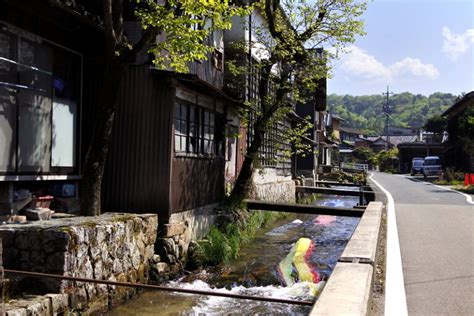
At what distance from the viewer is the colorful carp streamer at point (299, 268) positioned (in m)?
11.3

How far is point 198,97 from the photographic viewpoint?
1319 centimetres

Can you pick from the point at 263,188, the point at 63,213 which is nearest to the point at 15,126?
the point at 63,213

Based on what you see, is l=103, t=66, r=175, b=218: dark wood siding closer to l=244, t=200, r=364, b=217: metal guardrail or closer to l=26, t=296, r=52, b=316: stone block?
l=26, t=296, r=52, b=316: stone block

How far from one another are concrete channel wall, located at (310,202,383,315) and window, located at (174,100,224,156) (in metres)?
5.43

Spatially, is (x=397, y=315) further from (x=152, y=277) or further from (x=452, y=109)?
(x=452, y=109)

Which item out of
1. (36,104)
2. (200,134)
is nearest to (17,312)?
(36,104)

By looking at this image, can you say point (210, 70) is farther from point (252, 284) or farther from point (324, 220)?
point (324, 220)

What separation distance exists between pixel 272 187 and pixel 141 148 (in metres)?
12.5

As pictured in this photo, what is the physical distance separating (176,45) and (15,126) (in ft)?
11.7

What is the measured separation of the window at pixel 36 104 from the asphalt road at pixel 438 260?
7.60 m

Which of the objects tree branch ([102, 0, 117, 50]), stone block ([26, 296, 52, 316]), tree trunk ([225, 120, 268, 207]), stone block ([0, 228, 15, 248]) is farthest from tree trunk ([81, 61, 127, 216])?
tree trunk ([225, 120, 268, 207])

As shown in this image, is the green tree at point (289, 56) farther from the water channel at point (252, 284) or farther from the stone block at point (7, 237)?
the stone block at point (7, 237)

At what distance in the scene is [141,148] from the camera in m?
11.5

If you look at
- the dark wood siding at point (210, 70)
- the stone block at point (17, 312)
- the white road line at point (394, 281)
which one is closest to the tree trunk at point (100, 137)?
the stone block at point (17, 312)
